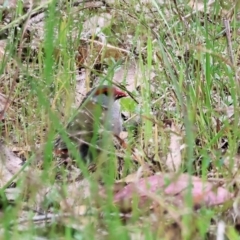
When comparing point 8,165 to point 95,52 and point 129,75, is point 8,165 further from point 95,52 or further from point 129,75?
point 95,52

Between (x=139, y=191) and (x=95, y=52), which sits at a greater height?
(x=95, y=52)

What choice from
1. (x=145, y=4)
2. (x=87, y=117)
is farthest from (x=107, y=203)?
(x=145, y=4)

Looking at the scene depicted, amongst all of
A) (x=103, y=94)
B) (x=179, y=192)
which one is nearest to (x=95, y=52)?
(x=103, y=94)

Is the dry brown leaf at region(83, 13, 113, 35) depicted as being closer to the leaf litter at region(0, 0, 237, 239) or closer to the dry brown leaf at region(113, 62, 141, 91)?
the dry brown leaf at region(113, 62, 141, 91)

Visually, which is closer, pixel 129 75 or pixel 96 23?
pixel 129 75

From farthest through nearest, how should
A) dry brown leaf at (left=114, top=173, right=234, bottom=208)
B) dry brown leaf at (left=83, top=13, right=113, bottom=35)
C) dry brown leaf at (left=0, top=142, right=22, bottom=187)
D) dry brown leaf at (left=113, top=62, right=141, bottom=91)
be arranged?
dry brown leaf at (left=83, top=13, right=113, bottom=35) < dry brown leaf at (left=113, top=62, right=141, bottom=91) < dry brown leaf at (left=0, top=142, right=22, bottom=187) < dry brown leaf at (left=114, top=173, right=234, bottom=208)

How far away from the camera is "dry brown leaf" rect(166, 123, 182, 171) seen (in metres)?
2.13

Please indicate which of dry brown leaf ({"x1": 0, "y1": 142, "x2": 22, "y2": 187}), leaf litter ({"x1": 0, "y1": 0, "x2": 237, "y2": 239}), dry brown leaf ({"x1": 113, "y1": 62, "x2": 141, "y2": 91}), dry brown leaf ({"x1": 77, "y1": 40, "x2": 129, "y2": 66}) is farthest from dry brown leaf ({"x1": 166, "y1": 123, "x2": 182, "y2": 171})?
dry brown leaf ({"x1": 77, "y1": 40, "x2": 129, "y2": 66})

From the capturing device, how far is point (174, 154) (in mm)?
2219

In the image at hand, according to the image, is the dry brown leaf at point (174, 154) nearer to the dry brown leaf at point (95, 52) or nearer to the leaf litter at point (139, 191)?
the leaf litter at point (139, 191)

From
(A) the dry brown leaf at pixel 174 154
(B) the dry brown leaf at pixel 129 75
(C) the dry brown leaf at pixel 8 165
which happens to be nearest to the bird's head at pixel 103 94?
(B) the dry brown leaf at pixel 129 75

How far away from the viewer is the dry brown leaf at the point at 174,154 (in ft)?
6.98

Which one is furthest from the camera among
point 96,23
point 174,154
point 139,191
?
point 96,23

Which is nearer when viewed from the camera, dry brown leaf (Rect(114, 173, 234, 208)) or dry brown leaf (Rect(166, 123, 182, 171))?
dry brown leaf (Rect(114, 173, 234, 208))
